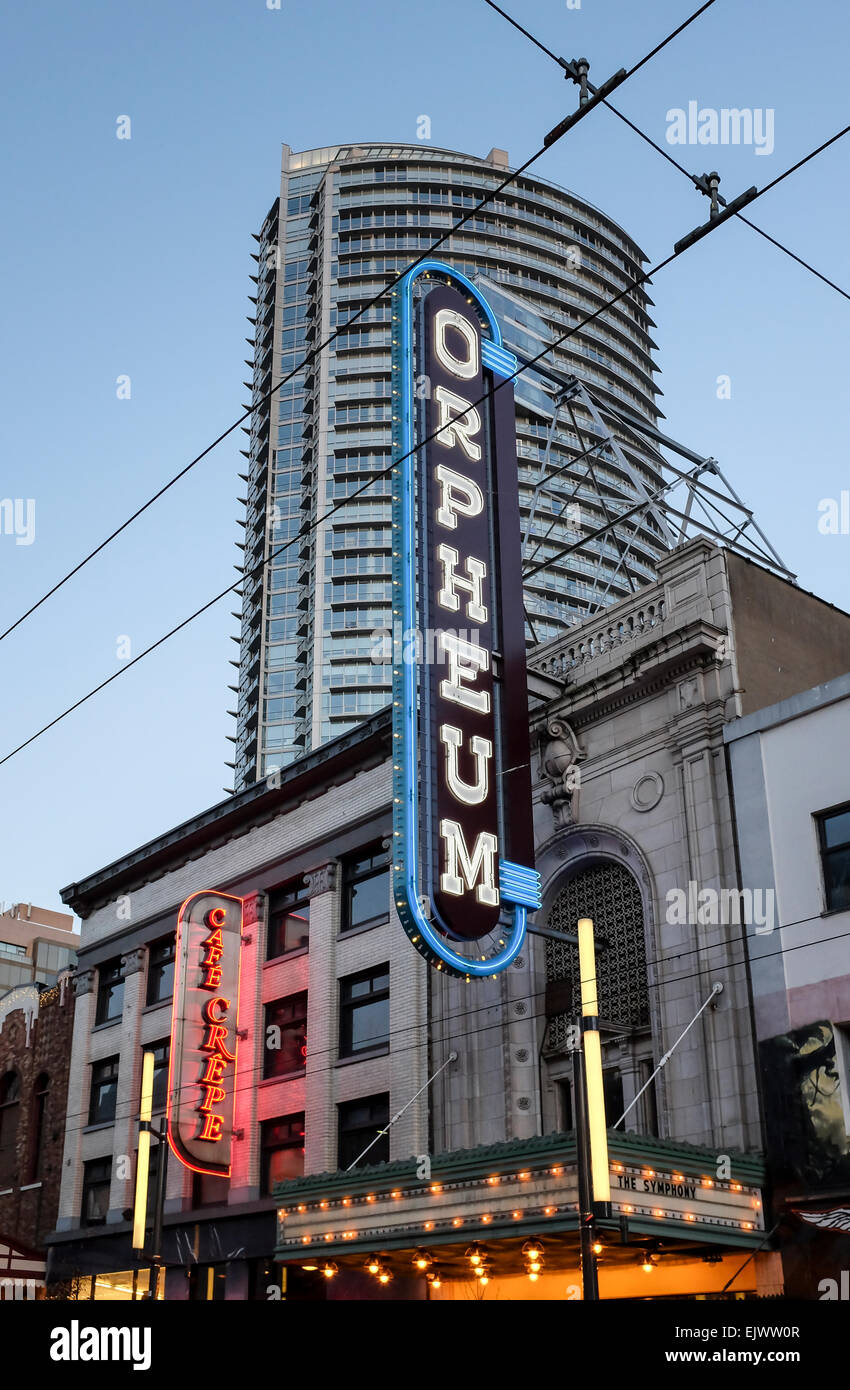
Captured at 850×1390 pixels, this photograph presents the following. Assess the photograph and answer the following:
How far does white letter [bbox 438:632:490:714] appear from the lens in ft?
79.5

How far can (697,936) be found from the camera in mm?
23406

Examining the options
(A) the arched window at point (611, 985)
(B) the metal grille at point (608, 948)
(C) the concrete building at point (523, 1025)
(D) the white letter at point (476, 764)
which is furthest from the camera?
(B) the metal grille at point (608, 948)

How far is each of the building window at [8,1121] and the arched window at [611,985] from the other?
2244 cm

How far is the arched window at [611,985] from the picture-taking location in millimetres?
24172

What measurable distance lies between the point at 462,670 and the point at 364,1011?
10360mm

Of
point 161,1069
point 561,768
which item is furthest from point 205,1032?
point 561,768

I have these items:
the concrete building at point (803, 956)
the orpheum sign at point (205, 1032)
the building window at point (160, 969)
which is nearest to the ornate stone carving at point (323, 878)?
the orpheum sign at point (205, 1032)

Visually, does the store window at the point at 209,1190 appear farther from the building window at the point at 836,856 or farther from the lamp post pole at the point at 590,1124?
the building window at the point at 836,856

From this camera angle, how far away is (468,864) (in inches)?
909

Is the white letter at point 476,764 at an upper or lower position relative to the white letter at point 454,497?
lower

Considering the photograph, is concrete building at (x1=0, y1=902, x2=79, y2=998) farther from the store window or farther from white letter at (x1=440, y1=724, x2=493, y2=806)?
white letter at (x1=440, y1=724, x2=493, y2=806)
